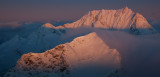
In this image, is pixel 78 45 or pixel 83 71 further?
pixel 78 45

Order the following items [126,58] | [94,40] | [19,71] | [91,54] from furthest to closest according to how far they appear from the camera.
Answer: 1. [126,58]
2. [94,40]
3. [91,54]
4. [19,71]

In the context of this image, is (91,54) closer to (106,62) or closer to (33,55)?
(106,62)

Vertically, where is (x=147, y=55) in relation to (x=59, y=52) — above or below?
below

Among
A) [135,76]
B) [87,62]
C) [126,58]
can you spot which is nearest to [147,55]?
[126,58]

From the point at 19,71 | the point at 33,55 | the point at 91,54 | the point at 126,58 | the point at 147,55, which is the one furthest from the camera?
the point at 147,55

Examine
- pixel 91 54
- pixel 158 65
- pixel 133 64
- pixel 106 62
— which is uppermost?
pixel 91 54

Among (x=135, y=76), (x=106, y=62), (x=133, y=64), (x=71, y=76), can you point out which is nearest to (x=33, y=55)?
(x=71, y=76)

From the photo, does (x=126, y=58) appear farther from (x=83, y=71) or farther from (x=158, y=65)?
(x=83, y=71)
